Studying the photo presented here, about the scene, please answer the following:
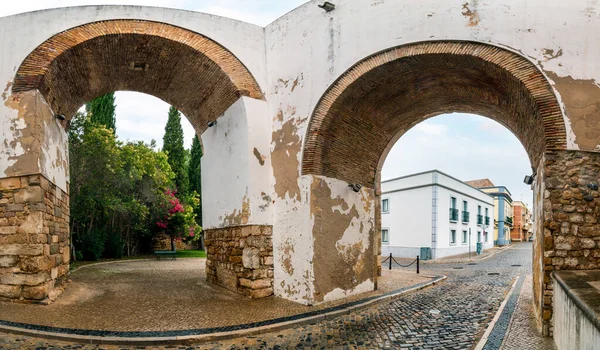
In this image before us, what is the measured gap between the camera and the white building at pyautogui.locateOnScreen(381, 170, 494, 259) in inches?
748

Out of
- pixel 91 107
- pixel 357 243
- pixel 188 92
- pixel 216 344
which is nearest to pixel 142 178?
pixel 91 107

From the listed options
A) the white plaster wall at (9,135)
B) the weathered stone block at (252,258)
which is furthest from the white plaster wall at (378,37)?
the white plaster wall at (9,135)

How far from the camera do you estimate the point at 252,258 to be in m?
7.50

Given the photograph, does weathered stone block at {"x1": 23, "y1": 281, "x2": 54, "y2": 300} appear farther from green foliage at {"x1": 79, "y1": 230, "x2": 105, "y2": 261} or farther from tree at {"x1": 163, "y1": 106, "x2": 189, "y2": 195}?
tree at {"x1": 163, "y1": 106, "x2": 189, "y2": 195}

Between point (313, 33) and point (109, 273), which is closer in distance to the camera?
point (313, 33)

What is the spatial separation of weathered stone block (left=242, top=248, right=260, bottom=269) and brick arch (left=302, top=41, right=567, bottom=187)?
1776 millimetres

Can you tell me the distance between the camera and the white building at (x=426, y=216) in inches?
748

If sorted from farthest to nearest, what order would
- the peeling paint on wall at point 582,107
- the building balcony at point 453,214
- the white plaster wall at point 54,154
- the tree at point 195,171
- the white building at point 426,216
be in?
1. the tree at point 195,171
2. the building balcony at point 453,214
3. the white building at point 426,216
4. the white plaster wall at point 54,154
5. the peeling paint on wall at point 582,107

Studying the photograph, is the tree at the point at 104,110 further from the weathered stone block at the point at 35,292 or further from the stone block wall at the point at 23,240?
the weathered stone block at the point at 35,292

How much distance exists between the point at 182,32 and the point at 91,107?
1456cm

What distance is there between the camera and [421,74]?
6.73m

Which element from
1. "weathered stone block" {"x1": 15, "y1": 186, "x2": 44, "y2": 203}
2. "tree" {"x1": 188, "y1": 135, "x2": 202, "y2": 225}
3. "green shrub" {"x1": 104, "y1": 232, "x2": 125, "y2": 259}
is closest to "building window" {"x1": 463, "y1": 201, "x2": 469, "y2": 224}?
"tree" {"x1": 188, "y1": 135, "x2": 202, "y2": 225}

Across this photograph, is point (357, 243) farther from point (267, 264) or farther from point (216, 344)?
point (216, 344)

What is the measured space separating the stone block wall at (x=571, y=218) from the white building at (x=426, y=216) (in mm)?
14086
